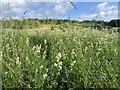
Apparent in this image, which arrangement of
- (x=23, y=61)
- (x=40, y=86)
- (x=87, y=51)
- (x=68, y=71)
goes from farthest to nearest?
(x=87, y=51) → (x=23, y=61) → (x=68, y=71) → (x=40, y=86)

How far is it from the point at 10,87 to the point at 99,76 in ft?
4.03

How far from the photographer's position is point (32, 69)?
4.29m

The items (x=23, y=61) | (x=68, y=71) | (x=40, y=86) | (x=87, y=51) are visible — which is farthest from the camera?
(x=87, y=51)

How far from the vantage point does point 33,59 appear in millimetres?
4652

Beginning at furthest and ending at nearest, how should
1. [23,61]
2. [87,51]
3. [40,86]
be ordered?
[87,51], [23,61], [40,86]

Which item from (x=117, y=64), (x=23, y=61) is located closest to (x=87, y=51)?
(x=117, y=64)

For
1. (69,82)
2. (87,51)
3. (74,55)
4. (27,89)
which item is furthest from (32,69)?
(87,51)

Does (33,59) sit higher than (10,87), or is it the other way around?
(33,59)

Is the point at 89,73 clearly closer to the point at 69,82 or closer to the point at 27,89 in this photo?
the point at 69,82

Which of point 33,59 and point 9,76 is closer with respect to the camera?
point 9,76

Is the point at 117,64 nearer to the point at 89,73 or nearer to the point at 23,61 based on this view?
the point at 89,73

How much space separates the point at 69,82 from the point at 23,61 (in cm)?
84

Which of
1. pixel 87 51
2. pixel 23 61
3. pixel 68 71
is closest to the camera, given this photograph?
pixel 68 71

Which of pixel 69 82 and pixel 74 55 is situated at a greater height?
pixel 74 55
